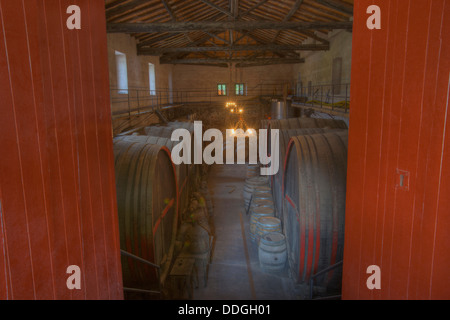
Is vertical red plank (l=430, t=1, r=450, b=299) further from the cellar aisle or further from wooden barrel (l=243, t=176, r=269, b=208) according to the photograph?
wooden barrel (l=243, t=176, r=269, b=208)

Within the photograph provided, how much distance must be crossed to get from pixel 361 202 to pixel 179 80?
2685 centimetres

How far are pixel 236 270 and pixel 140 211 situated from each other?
9.24 ft

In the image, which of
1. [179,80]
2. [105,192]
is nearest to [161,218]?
[105,192]

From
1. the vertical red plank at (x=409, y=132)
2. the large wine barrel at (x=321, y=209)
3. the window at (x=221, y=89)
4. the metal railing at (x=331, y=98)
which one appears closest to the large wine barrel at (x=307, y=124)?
the metal railing at (x=331, y=98)

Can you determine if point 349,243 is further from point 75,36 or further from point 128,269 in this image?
point 128,269

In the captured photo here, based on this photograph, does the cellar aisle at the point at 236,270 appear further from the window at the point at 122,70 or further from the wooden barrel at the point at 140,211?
the window at the point at 122,70

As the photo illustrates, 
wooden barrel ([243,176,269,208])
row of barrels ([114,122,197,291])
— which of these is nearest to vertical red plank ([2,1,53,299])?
row of barrels ([114,122,197,291])

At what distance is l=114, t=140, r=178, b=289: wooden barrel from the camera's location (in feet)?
14.5

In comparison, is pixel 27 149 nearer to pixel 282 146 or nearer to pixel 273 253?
pixel 273 253

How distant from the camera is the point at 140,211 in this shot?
445cm

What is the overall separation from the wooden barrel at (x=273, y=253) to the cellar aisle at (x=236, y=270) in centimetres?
15

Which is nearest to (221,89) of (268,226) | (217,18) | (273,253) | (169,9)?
(217,18)

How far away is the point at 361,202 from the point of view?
2084 mm

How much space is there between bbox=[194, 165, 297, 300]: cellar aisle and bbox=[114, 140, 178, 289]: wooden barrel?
122cm
